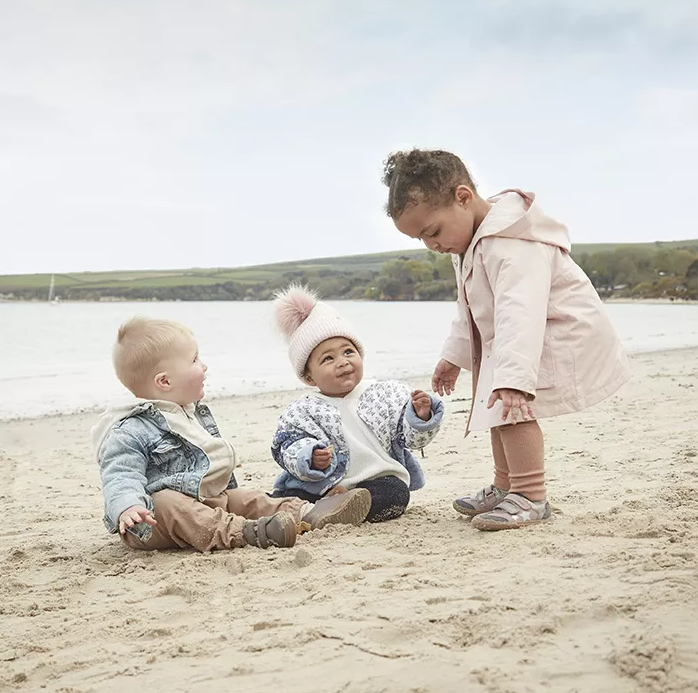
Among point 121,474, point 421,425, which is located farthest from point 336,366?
point 121,474

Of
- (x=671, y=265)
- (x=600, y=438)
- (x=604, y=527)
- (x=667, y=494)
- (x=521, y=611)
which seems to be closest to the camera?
(x=521, y=611)

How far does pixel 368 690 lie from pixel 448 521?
173 cm

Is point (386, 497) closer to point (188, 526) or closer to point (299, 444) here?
point (299, 444)

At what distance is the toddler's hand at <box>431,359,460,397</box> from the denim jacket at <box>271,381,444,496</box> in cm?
19

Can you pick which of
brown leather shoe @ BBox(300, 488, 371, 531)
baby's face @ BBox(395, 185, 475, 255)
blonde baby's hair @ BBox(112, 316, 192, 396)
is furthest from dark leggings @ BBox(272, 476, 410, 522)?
baby's face @ BBox(395, 185, 475, 255)

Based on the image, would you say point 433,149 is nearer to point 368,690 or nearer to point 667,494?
point 667,494

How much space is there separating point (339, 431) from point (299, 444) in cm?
20

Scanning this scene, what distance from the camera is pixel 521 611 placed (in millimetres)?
1976

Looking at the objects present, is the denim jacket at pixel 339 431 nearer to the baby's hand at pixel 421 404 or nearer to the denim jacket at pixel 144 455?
the baby's hand at pixel 421 404

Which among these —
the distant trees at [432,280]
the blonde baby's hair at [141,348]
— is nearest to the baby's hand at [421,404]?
the blonde baby's hair at [141,348]

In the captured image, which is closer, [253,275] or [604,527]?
[604,527]

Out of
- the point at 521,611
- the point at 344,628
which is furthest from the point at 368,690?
the point at 521,611

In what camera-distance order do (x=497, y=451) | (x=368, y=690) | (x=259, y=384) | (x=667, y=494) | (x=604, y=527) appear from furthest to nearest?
(x=259, y=384) → (x=497, y=451) → (x=667, y=494) → (x=604, y=527) → (x=368, y=690)

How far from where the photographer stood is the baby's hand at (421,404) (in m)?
3.39
